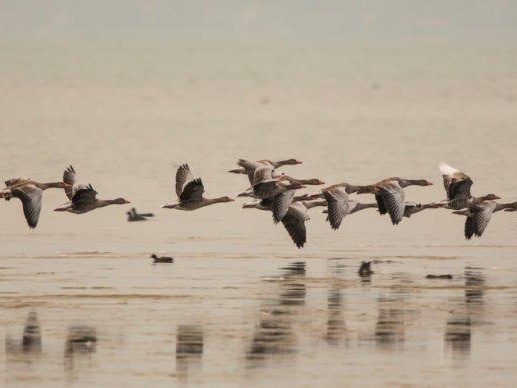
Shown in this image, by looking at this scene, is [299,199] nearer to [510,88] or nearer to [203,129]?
[203,129]

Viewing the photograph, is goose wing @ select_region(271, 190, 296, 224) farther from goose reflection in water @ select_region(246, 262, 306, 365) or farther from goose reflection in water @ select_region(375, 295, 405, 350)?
goose reflection in water @ select_region(375, 295, 405, 350)

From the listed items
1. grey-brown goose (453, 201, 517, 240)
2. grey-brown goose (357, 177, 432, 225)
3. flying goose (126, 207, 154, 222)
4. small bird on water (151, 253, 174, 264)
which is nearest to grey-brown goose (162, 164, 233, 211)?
small bird on water (151, 253, 174, 264)

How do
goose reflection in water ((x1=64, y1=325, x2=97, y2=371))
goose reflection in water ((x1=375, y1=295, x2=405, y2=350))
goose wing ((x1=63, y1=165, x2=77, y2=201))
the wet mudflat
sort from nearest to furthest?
the wet mudflat → goose reflection in water ((x1=64, y1=325, x2=97, y2=371)) → goose reflection in water ((x1=375, y1=295, x2=405, y2=350)) → goose wing ((x1=63, y1=165, x2=77, y2=201))

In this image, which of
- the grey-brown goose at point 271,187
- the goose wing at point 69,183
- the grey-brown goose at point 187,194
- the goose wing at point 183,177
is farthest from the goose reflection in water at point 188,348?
the goose wing at point 69,183

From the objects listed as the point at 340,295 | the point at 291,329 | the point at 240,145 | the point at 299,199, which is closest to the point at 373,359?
the point at 291,329

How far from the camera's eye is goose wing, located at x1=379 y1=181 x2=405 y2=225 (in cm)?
2883

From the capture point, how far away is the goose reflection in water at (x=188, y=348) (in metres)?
20.1

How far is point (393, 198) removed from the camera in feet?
94.8

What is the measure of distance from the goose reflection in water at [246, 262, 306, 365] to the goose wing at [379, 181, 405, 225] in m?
2.69

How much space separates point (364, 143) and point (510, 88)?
63.9 m

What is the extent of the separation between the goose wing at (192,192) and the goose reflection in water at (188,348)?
7155mm

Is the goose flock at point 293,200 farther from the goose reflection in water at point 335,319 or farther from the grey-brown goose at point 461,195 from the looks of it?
the goose reflection in water at point 335,319

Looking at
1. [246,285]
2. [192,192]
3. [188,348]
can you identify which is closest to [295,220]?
[192,192]

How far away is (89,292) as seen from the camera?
24.7m
